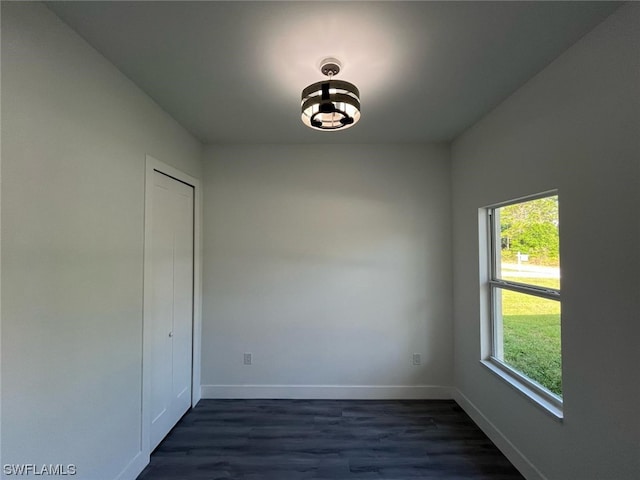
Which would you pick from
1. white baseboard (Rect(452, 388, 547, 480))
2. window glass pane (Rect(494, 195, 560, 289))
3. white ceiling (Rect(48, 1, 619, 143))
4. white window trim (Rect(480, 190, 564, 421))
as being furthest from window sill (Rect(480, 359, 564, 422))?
white ceiling (Rect(48, 1, 619, 143))

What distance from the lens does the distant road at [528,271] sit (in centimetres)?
178

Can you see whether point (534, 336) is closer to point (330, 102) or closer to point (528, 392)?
point (528, 392)

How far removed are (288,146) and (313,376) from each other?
2.48 meters

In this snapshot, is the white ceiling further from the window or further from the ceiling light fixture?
the window

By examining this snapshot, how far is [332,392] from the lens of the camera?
116 inches

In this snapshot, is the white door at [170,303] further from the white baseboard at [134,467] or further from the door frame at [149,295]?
the white baseboard at [134,467]

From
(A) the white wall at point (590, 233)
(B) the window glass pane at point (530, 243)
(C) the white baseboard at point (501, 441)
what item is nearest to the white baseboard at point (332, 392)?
(C) the white baseboard at point (501, 441)

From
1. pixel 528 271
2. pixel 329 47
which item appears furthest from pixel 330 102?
pixel 528 271

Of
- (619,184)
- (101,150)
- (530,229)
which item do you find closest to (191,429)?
(101,150)

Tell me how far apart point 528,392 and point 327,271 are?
187cm

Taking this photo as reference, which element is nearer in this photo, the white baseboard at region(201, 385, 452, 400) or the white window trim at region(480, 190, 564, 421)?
the white window trim at region(480, 190, 564, 421)

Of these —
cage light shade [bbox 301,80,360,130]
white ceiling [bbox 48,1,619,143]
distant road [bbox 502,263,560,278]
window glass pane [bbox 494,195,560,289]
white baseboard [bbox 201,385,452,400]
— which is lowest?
white baseboard [bbox 201,385,452,400]

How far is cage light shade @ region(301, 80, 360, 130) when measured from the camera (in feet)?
4.76

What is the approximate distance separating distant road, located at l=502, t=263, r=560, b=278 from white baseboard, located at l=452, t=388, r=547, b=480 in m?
1.23
